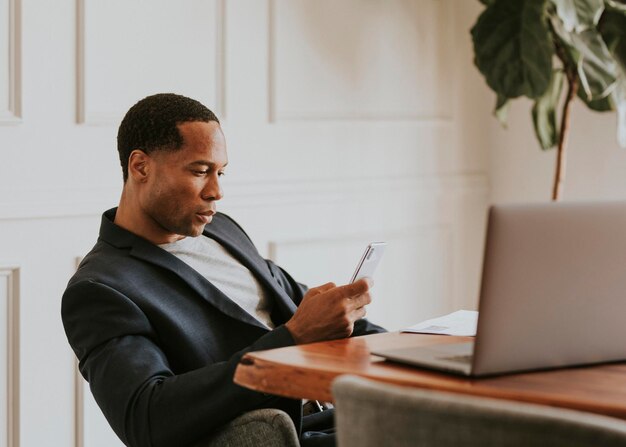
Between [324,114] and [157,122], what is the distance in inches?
59.8

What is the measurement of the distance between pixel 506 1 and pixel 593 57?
1.03ft

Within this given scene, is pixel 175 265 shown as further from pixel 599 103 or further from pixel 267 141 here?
pixel 599 103

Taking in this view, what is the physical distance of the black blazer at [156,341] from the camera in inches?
67.7

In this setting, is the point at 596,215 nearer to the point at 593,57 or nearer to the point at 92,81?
the point at 92,81

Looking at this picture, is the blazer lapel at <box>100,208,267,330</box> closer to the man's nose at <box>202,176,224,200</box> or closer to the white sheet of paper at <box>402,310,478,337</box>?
the man's nose at <box>202,176,224,200</box>

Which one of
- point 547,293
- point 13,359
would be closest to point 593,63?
point 13,359

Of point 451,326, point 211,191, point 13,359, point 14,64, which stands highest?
point 14,64

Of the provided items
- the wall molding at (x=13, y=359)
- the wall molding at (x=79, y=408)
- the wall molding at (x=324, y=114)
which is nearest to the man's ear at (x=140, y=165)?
the wall molding at (x=13, y=359)

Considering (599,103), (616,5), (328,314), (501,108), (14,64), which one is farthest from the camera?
(501,108)

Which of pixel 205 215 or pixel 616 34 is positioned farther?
pixel 616 34

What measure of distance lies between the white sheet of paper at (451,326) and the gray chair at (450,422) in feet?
2.70

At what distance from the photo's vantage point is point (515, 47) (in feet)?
11.0

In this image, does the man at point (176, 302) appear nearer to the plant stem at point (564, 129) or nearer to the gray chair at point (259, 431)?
the gray chair at point (259, 431)

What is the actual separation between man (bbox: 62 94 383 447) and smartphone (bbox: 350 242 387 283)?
70 millimetres
